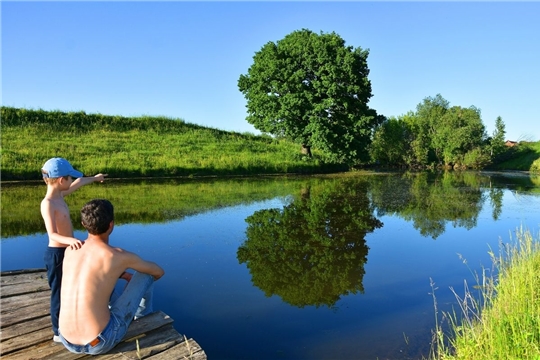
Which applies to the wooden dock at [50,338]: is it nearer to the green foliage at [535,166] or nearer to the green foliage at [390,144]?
the green foliage at [390,144]

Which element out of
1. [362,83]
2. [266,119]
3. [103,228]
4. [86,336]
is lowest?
[86,336]

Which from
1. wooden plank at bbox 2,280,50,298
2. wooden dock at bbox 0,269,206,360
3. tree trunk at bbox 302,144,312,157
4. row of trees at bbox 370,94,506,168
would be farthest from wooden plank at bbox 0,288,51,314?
row of trees at bbox 370,94,506,168

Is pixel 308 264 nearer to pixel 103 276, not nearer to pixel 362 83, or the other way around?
pixel 103 276

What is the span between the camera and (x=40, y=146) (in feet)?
72.4

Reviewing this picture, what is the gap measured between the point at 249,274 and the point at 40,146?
2029 centimetres

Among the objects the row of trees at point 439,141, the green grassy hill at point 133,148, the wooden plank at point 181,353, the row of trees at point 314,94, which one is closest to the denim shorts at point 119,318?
the wooden plank at point 181,353

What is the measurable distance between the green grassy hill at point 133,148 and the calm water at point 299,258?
5.27 meters

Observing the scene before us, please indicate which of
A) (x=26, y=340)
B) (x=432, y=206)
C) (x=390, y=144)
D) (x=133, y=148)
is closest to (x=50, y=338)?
(x=26, y=340)

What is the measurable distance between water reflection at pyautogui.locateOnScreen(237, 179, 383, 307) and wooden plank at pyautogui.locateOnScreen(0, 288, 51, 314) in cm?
287

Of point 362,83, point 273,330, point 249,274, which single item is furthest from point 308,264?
point 362,83

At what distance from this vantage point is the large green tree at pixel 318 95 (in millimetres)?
26703

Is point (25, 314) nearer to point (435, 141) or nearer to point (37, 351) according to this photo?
point (37, 351)

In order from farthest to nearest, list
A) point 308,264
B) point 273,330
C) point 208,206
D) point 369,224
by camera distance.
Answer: point 208,206 → point 369,224 → point 308,264 → point 273,330

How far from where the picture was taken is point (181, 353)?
11.3 feet
